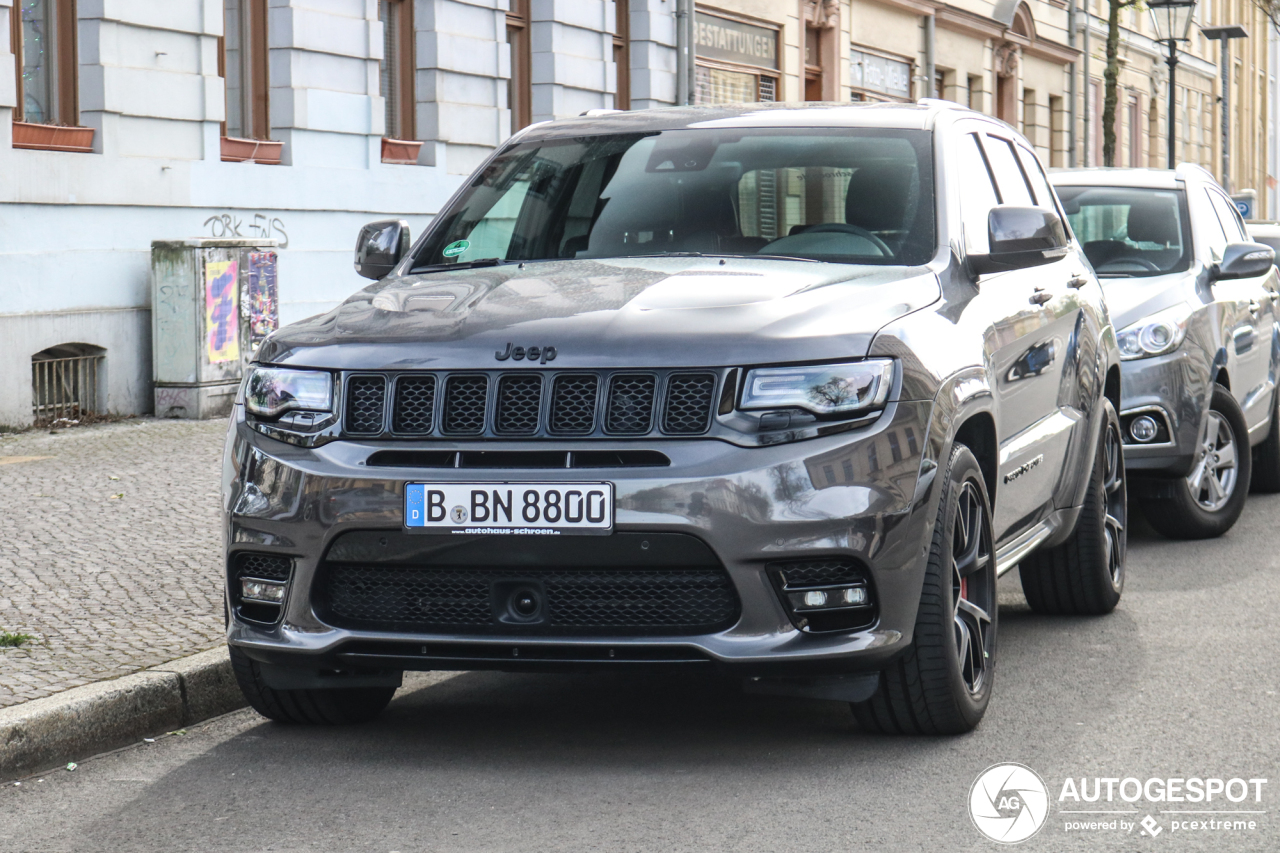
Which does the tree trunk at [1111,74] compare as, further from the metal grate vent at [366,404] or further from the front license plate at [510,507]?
the front license plate at [510,507]

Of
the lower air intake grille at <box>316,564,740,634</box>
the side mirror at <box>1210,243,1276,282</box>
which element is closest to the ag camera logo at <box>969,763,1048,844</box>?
the lower air intake grille at <box>316,564,740,634</box>

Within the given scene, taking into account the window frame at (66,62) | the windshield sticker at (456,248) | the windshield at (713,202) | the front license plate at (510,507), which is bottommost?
the front license plate at (510,507)

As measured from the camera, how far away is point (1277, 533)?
9320 millimetres

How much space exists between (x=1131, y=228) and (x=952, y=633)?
5.56 m

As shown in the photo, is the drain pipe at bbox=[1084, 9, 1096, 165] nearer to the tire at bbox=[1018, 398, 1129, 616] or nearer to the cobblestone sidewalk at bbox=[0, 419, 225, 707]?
the cobblestone sidewalk at bbox=[0, 419, 225, 707]

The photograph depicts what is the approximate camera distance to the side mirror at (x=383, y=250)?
6.14 m

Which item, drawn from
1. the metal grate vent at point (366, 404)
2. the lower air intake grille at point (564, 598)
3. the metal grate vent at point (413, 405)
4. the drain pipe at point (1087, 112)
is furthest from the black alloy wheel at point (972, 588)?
the drain pipe at point (1087, 112)

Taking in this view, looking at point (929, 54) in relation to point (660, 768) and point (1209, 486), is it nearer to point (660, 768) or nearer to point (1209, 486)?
point (1209, 486)

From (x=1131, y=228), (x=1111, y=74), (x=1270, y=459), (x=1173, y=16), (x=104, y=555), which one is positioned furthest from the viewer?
(x=1173, y=16)

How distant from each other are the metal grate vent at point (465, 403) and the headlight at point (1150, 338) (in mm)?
4953

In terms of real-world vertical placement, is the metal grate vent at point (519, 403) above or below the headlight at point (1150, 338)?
below

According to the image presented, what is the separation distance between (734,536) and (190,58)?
35.7 ft

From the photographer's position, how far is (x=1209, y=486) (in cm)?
923

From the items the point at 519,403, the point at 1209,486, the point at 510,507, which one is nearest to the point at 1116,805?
the point at 510,507
